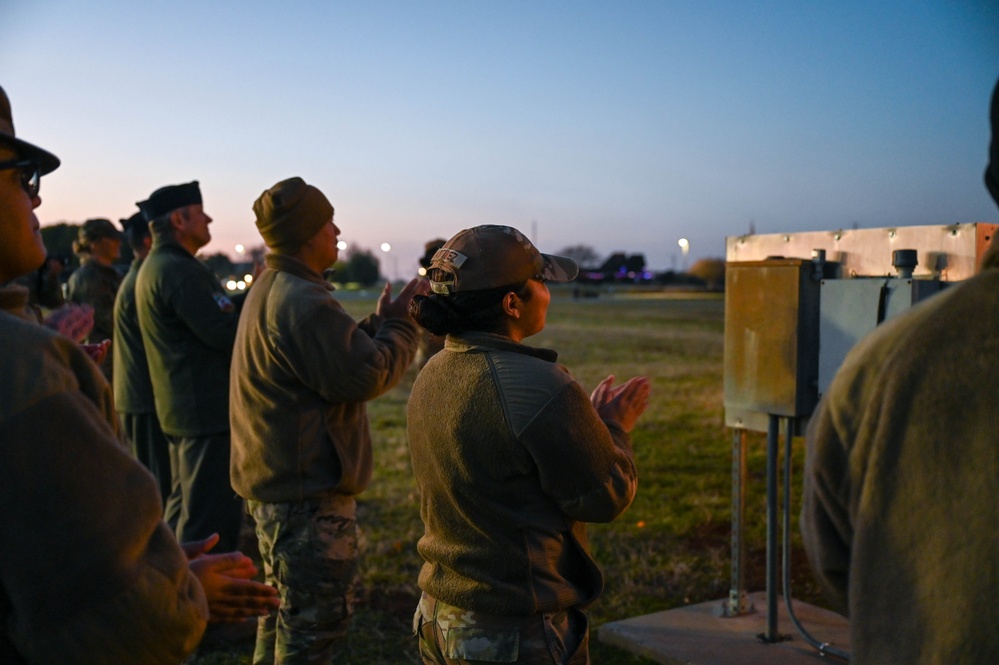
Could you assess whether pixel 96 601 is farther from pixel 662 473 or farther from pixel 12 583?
pixel 662 473

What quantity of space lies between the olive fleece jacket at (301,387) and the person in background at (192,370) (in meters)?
1.17

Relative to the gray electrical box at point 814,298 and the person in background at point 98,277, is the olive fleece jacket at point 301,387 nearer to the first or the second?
the gray electrical box at point 814,298

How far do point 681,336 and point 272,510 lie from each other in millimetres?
22928

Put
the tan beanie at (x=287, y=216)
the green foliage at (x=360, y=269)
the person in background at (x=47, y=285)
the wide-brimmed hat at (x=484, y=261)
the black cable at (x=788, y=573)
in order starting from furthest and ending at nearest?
1. the green foliage at (x=360, y=269)
2. the person in background at (x=47, y=285)
3. the black cable at (x=788, y=573)
4. the tan beanie at (x=287, y=216)
5. the wide-brimmed hat at (x=484, y=261)

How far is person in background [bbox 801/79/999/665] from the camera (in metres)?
1.26

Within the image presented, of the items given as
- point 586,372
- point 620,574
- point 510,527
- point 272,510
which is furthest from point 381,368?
point 586,372

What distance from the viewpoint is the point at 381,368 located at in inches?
142

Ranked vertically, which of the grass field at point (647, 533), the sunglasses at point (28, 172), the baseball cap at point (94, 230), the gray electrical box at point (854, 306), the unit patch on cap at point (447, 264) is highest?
the baseball cap at point (94, 230)

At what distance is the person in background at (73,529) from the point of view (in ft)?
4.69

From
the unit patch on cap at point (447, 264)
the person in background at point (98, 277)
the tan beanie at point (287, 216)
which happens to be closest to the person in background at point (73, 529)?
the unit patch on cap at point (447, 264)

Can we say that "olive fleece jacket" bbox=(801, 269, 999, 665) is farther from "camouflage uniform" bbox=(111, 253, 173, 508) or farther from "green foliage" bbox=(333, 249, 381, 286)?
"green foliage" bbox=(333, 249, 381, 286)

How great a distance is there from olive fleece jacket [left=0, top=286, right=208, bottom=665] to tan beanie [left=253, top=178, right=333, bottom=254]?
7.37ft

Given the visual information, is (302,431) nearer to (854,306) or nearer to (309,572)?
(309,572)

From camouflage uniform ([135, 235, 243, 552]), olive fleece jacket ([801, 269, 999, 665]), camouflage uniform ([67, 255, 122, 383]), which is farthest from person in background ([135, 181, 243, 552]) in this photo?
olive fleece jacket ([801, 269, 999, 665])
